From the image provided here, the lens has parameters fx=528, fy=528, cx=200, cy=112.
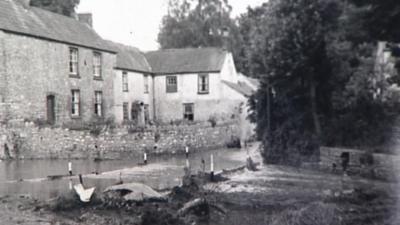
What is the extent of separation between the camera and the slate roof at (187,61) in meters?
49.7

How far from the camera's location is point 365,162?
903 inches

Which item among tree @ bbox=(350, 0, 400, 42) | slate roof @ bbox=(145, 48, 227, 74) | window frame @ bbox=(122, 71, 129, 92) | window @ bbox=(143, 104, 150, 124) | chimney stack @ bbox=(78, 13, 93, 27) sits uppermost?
chimney stack @ bbox=(78, 13, 93, 27)

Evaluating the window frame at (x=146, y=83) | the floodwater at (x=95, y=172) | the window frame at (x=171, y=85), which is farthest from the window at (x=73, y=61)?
the window frame at (x=171, y=85)

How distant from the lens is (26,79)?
3384cm

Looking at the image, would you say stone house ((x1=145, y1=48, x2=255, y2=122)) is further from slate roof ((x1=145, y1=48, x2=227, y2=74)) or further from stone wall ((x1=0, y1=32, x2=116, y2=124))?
stone wall ((x1=0, y1=32, x2=116, y2=124))

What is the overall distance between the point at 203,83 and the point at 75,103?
48.0 ft

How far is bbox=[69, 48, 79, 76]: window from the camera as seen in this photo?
38031mm

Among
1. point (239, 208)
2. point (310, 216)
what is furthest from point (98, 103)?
point (310, 216)

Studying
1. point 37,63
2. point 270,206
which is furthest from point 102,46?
point 270,206

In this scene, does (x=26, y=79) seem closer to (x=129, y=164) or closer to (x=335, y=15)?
(x=129, y=164)

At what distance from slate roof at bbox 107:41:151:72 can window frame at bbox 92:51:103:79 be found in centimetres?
332

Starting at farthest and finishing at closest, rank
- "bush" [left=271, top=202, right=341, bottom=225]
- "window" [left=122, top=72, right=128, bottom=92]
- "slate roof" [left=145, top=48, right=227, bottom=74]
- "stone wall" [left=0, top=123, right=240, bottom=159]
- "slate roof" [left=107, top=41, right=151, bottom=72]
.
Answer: "slate roof" [left=145, top=48, right=227, bottom=74] < "slate roof" [left=107, top=41, right=151, bottom=72] < "window" [left=122, top=72, right=128, bottom=92] < "stone wall" [left=0, top=123, right=240, bottom=159] < "bush" [left=271, top=202, right=341, bottom=225]

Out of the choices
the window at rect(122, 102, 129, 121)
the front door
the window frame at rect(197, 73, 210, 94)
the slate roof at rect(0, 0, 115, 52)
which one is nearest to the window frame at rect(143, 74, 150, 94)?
the window at rect(122, 102, 129, 121)

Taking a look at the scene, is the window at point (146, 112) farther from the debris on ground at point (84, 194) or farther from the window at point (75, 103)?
the debris on ground at point (84, 194)
